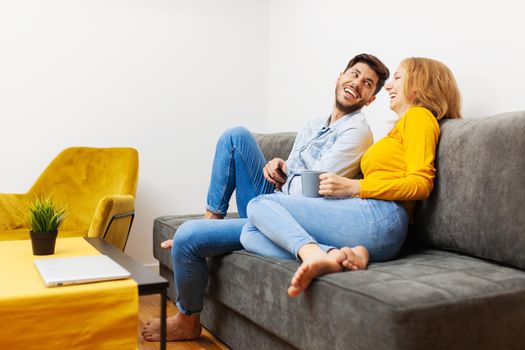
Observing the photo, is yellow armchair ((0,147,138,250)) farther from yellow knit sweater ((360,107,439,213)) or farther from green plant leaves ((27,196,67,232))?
yellow knit sweater ((360,107,439,213))

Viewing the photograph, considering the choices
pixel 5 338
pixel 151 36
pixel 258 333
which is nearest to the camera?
pixel 5 338

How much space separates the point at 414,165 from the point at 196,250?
85 centimetres

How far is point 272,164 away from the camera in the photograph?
221cm

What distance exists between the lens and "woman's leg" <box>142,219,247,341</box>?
1999mm

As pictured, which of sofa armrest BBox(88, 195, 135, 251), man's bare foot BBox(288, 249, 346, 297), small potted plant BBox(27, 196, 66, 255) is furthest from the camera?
sofa armrest BBox(88, 195, 135, 251)

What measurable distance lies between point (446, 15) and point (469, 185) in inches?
37.4

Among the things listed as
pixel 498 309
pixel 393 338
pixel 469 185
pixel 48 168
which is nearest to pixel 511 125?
pixel 469 185

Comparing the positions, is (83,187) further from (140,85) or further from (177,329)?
(177,329)

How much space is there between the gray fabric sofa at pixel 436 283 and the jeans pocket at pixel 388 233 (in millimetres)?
63

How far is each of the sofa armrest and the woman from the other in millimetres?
930

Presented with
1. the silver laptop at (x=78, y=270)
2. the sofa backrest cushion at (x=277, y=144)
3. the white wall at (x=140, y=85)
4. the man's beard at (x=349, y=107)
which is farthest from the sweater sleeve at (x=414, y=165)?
the white wall at (x=140, y=85)

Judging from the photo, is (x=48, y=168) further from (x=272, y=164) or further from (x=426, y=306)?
(x=426, y=306)

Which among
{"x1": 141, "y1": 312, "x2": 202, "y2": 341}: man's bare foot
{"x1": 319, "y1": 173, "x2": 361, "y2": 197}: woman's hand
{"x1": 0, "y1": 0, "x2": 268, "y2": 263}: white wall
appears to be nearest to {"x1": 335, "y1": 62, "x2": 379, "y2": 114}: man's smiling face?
{"x1": 319, "y1": 173, "x2": 361, "y2": 197}: woman's hand

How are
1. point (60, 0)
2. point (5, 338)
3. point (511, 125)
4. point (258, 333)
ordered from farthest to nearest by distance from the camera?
1. point (60, 0)
2. point (258, 333)
3. point (511, 125)
4. point (5, 338)
